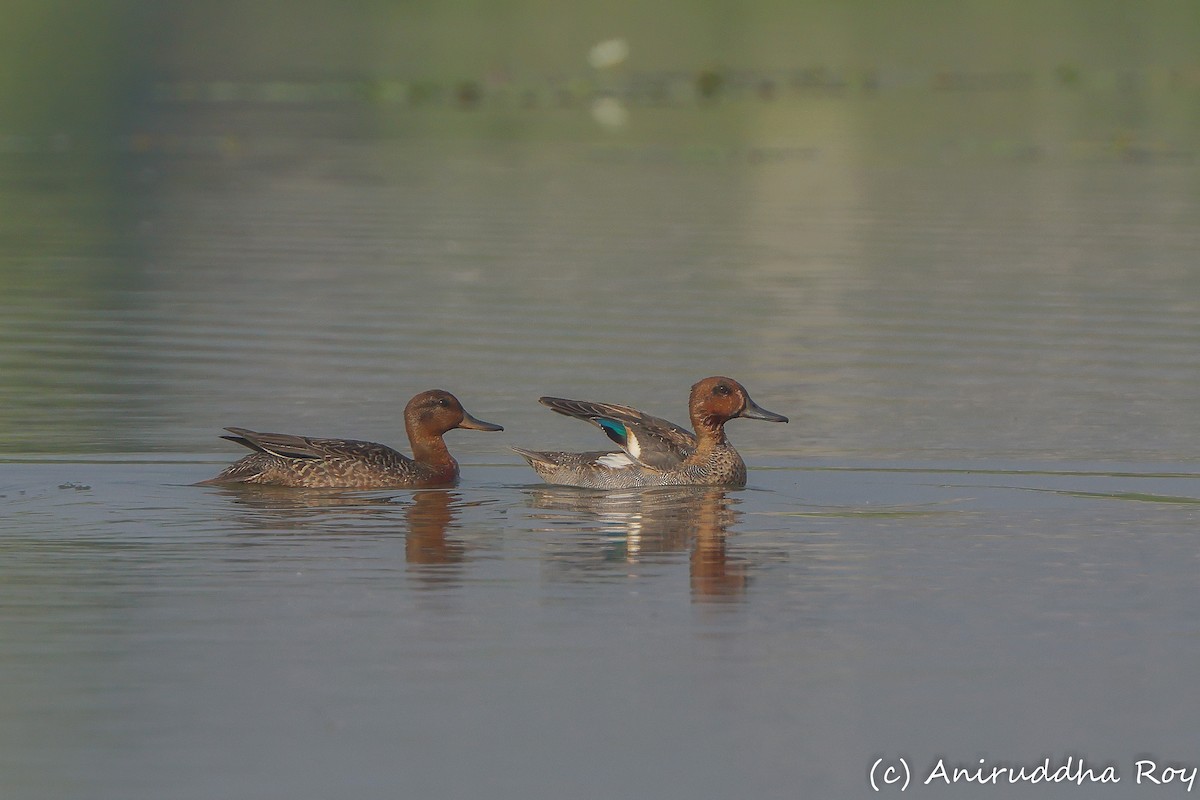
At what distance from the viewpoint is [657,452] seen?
14.4 meters

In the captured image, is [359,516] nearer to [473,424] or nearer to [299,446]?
[299,446]

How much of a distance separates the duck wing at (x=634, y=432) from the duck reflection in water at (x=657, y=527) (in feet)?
0.87

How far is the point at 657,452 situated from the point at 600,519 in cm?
143

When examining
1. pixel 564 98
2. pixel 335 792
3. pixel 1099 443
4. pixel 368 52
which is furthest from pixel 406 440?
pixel 368 52

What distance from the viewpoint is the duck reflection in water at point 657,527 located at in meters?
11.4

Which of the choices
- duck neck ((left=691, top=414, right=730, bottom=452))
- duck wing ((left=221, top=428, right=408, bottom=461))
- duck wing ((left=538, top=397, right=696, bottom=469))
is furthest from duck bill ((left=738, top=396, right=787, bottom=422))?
duck wing ((left=221, top=428, right=408, bottom=461))

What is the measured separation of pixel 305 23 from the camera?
9388 centimetres

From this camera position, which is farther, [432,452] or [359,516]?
[432,452]

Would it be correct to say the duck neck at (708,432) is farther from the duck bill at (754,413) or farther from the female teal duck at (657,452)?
the duck bill at (754,413)

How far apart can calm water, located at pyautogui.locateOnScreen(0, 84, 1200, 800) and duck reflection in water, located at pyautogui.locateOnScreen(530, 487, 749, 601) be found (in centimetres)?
5

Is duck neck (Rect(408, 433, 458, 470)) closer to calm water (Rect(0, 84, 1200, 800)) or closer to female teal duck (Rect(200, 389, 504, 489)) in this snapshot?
female teal duck (Rect(200, 389, 504, 489))

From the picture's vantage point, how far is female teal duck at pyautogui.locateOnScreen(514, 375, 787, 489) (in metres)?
14.2

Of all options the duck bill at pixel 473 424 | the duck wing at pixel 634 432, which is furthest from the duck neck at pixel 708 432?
the duck bill at pixel 473 424

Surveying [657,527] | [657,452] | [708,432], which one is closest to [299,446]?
[657,452]
